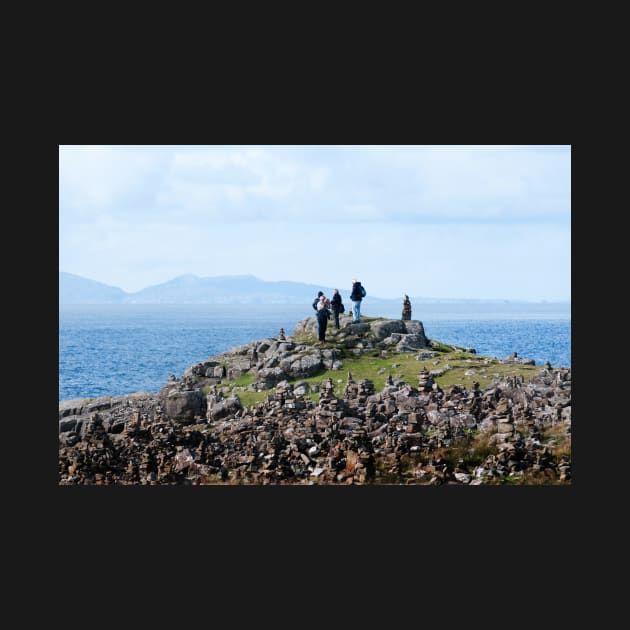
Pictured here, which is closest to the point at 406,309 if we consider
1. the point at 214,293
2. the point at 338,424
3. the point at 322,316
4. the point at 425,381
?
the point at 322,316

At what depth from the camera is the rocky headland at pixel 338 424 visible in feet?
58.7

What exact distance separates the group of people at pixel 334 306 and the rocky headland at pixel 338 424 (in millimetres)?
553

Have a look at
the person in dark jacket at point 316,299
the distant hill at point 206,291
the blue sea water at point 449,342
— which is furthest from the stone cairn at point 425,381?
the distant hill at point 206,291

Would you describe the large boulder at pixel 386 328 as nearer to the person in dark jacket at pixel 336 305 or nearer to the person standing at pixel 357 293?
the person standing at pixel 357 293

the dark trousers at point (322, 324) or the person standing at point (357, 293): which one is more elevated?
the person standing at point (357, 293)

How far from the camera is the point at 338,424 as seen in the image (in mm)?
18672

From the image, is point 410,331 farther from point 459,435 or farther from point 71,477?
point 71,477

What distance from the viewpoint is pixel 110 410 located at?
20234 mm

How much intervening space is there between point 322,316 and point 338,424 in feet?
12.4

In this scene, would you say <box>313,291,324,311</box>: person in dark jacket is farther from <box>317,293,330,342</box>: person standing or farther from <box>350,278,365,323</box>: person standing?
<box>350,278,365,323</box>: person standing

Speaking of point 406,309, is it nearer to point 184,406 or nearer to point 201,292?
point 184,406

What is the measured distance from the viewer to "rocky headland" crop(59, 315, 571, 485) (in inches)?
704

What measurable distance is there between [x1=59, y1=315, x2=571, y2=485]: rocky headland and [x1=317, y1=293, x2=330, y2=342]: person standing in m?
0.32

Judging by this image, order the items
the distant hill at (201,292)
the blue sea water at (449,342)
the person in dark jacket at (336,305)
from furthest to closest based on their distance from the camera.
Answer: the distant hill at (201,292) → the blue sea water at (449,342) → the person in dark jacket at (336,305)
